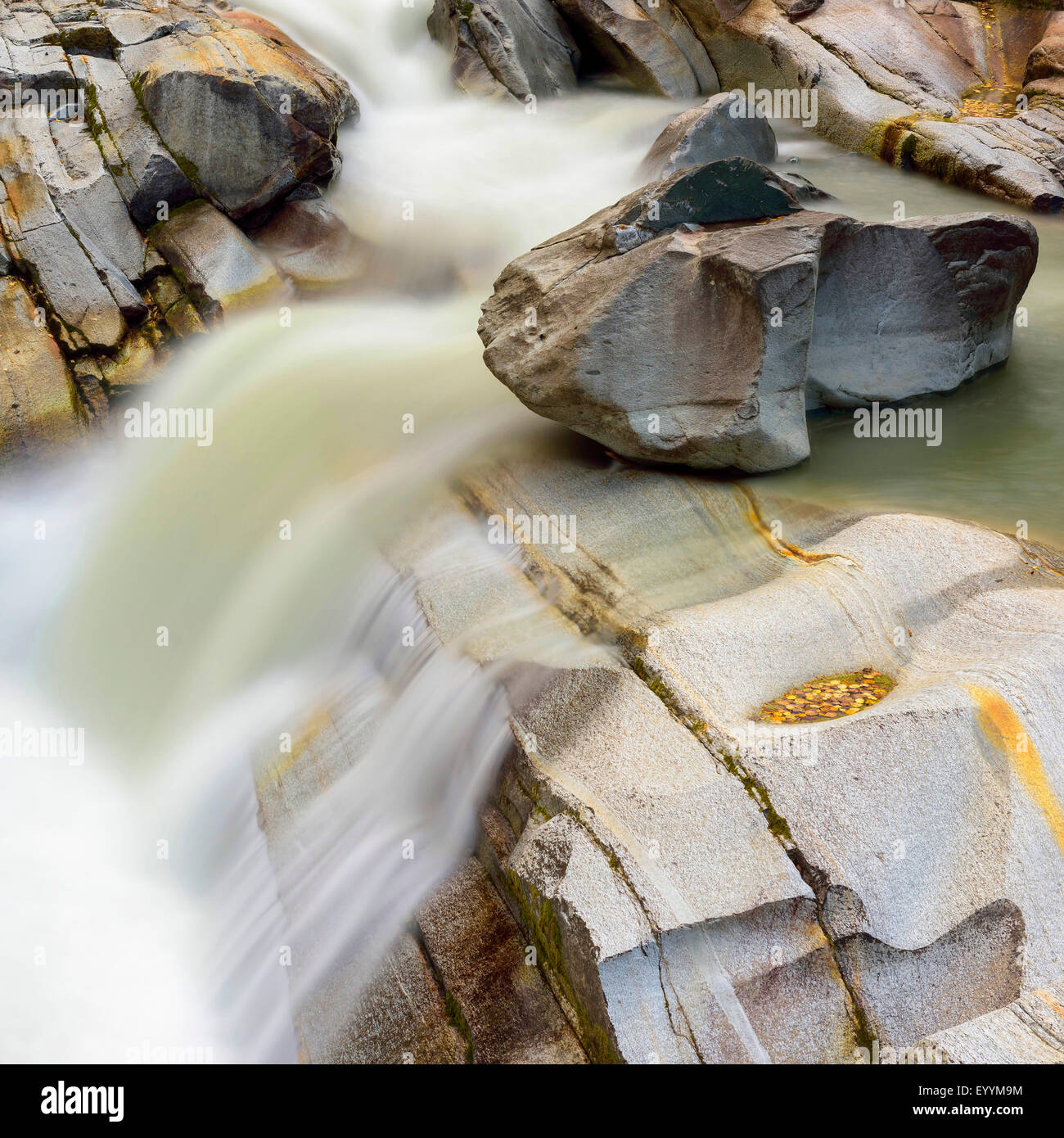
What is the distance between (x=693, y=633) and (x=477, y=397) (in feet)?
12.0

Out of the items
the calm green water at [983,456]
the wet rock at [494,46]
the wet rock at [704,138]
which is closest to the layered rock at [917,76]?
the wet rock at [494,46]

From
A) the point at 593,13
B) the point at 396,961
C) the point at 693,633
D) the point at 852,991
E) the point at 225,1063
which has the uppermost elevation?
the point at 593,13

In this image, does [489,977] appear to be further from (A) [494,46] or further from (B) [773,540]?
(A) [494,46]

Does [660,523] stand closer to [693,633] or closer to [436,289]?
[693,633]

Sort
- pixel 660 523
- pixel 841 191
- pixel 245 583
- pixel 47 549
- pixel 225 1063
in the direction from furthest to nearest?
1. pixel 841 191
2. pixel 47 549
3. pixel 245 583
4. pixel 660 523
5. pixel 225 1063

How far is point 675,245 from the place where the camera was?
21.9ft

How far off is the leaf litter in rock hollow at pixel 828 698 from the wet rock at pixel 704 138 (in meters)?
5.52

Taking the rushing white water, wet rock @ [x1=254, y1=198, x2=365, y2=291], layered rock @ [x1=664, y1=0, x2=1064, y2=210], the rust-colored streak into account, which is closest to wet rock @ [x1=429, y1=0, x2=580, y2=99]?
layered rock @ [x1=664, y1=0, x2=1064, y2=210]

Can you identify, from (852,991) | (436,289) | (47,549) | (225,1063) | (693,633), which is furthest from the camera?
(436,289)

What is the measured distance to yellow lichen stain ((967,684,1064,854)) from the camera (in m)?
4.34

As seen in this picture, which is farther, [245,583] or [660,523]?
[245,583]

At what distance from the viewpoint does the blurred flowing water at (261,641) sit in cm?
515

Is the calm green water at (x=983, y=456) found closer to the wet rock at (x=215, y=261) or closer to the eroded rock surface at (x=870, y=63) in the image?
the eroded rock surface at (x=870, y=63)

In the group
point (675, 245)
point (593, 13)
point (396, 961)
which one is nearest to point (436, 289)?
point (675, 245)
